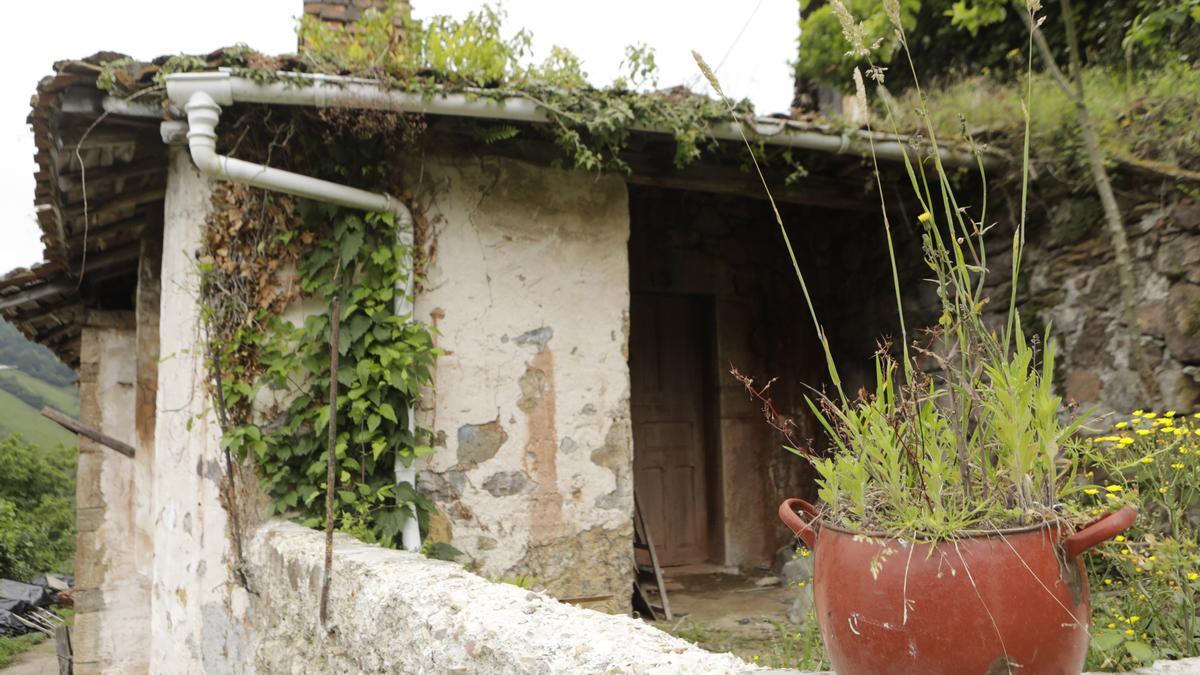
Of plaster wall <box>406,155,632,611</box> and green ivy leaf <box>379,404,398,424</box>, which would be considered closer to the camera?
green ivy leaf <box>379,404,398,424</box>

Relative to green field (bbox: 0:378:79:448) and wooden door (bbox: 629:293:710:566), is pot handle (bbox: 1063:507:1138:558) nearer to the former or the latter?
wooden door (bbox: 629:293:710:566)

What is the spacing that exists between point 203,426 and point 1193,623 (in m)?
3.43

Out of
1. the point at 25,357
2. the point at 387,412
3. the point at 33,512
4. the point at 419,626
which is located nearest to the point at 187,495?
the point at 387,412

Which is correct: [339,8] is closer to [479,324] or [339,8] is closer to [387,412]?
[479,324]

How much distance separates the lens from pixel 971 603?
3.92ft

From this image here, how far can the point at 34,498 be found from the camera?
665 inches

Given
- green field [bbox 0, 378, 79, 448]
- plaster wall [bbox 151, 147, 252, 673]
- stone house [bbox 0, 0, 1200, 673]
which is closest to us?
stone house [bbox 0, 0, 1200, 673]

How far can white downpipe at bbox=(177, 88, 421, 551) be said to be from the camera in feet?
10.5

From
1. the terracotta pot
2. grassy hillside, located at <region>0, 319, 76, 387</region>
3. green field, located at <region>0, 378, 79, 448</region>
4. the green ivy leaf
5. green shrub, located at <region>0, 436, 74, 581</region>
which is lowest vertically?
green shrub, located at <region>0, 436, 74, 581</region>

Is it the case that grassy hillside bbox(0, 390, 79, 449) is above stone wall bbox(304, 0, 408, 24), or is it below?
below

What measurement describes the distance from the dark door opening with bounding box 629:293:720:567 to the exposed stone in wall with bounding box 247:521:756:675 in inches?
115

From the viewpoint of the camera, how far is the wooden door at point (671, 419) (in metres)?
5.77

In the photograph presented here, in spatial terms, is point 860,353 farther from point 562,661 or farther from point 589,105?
point 562,661

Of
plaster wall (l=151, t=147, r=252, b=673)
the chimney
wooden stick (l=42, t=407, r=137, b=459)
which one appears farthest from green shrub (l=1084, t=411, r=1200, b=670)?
wooden stick (l=42, t=407, r=137, b=459)
